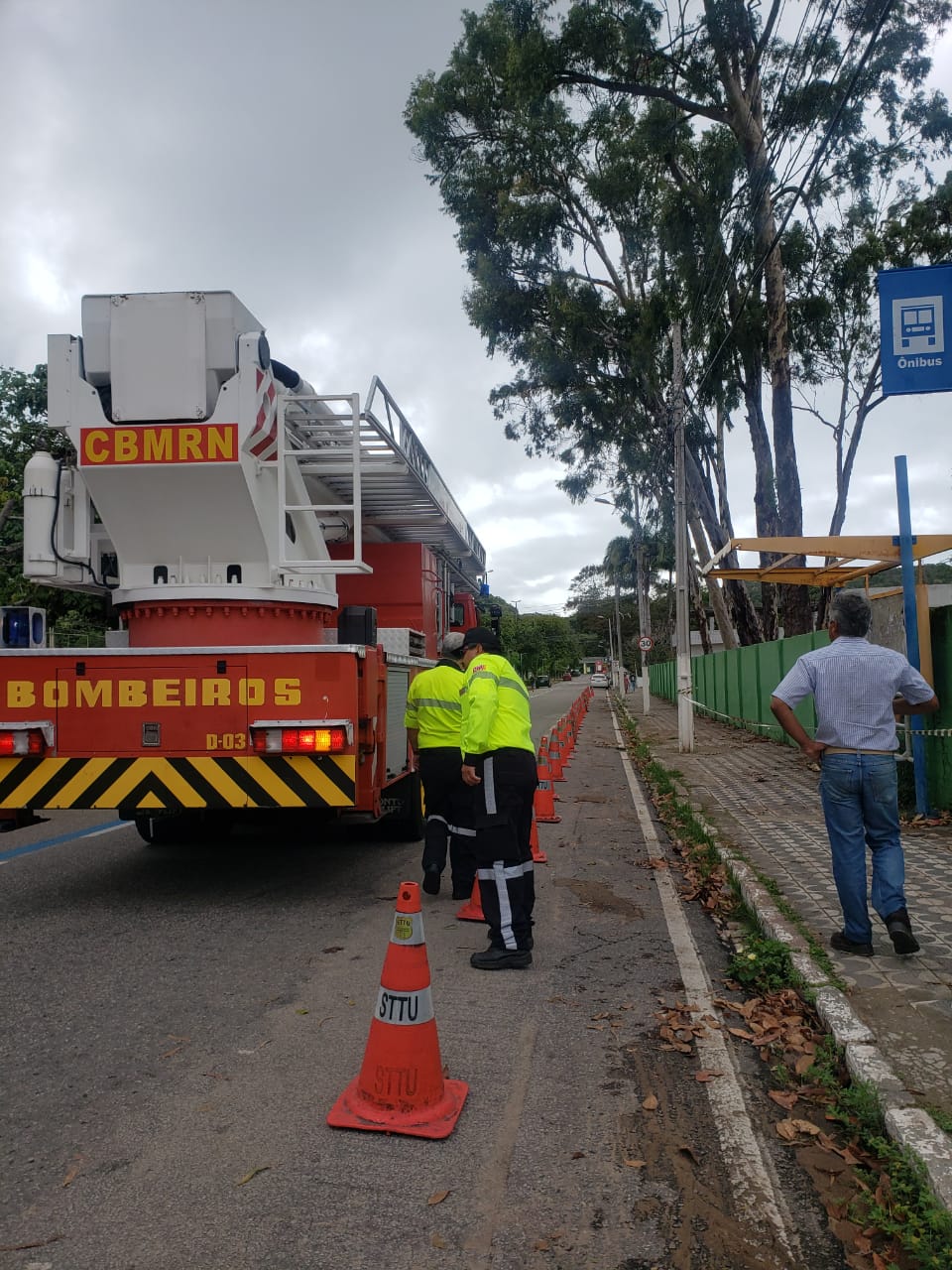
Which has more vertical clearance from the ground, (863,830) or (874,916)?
(863,830)

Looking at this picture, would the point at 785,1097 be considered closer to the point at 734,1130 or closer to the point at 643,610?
the point at 734,1130

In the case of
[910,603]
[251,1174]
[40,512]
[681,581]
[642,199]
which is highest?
[642,199]

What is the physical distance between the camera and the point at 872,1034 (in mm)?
3990

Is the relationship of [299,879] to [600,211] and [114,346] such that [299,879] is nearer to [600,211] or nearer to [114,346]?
[114,346]

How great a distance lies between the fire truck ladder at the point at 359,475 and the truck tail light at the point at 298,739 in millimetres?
1253

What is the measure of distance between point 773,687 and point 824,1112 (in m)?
14.9

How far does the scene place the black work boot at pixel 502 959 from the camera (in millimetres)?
5156

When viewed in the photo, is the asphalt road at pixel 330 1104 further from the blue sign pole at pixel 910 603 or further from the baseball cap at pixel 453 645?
the blue sign pole at pixel 910 603

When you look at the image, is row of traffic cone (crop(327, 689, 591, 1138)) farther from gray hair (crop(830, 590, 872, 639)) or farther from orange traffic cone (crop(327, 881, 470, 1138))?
gray hair (crop(830, 590, 872, 639))

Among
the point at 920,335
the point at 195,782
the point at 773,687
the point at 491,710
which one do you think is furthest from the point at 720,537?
the point at 195,782

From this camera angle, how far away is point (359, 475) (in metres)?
6.52

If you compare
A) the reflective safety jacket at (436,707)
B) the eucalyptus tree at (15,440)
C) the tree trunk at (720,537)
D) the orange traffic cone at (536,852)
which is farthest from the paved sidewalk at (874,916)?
the eucalyptus tree at (15,440)

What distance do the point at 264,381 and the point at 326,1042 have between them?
4.20 m

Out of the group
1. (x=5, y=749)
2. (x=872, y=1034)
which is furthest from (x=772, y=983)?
(x=5, y=749)
